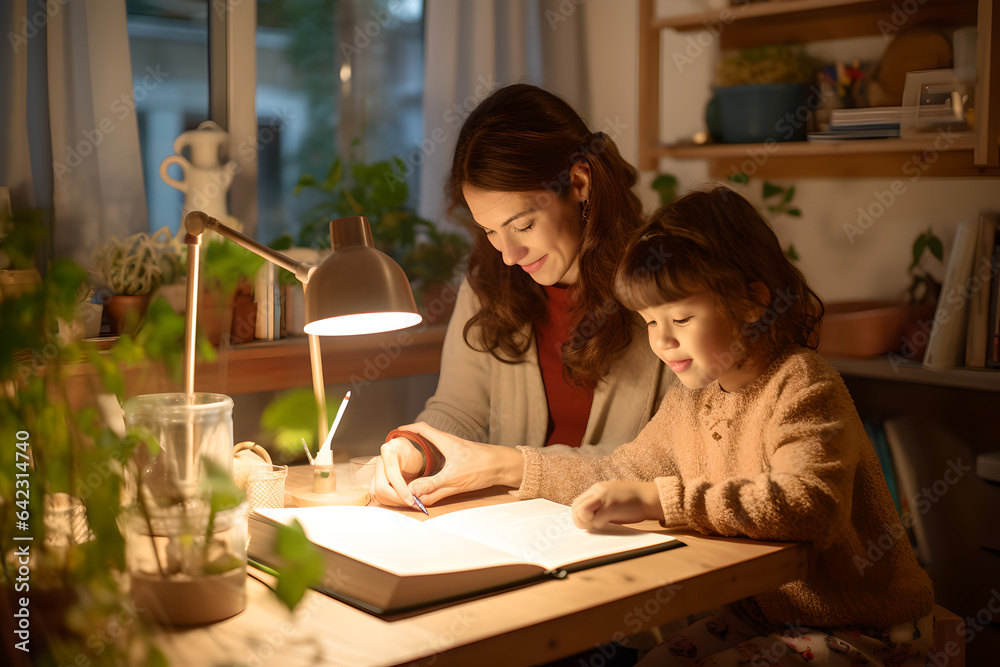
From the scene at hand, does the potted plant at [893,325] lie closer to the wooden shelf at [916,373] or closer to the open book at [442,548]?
the wooden shelf at [916,373]

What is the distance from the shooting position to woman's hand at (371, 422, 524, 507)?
1.27 meters

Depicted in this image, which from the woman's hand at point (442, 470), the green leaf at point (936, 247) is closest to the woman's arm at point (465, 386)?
the woman's hand at point (442, 470)

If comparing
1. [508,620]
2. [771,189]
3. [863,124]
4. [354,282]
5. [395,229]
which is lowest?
[508,620]

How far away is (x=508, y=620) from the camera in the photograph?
2.73 ft

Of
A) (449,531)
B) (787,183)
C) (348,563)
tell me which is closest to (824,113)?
(787,183)

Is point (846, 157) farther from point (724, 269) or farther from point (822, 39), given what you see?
point (724, 269)

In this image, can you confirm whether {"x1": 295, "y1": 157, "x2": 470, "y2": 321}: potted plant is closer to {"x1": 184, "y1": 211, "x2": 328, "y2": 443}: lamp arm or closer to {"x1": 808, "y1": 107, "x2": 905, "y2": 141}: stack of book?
{"x1": 808, "y1": 107, "x2": 905, "y2": 141}: stack of book

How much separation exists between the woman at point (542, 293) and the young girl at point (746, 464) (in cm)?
28

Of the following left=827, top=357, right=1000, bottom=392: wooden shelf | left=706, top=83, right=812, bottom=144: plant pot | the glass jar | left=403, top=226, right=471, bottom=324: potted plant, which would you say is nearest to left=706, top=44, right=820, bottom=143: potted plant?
left=706, top=83, right=812, bottom=144: plant pot

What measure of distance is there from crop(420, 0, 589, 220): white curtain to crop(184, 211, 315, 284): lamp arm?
152cm

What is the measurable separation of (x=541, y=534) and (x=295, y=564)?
560mm

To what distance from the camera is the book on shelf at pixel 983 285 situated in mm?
2037

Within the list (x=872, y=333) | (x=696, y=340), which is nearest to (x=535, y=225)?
(x=696, y=340)

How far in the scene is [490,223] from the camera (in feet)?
5.12
